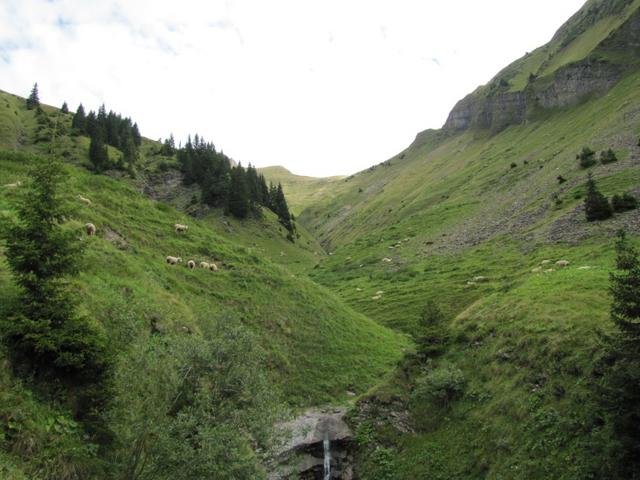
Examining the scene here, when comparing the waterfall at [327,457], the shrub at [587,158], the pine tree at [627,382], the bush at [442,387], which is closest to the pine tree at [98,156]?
the waterfall at [327,457]

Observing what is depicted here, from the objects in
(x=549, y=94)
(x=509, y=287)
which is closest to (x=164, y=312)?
(x=509, y=287)

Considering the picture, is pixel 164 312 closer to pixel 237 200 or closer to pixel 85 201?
pixel 85 201

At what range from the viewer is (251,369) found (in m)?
16.5

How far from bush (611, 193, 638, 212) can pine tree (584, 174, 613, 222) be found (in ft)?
2.05

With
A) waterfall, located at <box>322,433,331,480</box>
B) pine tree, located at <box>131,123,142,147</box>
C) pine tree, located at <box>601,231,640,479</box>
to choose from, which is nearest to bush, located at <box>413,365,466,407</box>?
waterfall, located at <box>322,433,331,480</box>

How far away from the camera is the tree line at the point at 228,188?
301 ft

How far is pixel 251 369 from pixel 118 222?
24988 millimetres

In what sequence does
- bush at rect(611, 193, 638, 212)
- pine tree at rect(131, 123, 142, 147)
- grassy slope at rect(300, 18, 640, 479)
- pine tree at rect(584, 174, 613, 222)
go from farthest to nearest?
pine tree at rect(131, 123, 142, 147), pine tree at rect(584, 174, 613, 222), bush at rect(611, 193, 638, 212), grassy slope at rect(300, 18, 640, 479)

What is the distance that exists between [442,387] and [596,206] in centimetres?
3143

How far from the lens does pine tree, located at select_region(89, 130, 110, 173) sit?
96.8 metres

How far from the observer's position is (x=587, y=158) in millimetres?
62875

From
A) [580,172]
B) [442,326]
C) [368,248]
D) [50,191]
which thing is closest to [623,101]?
[580,172]

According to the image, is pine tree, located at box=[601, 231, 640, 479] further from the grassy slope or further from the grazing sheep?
the grazing sheep

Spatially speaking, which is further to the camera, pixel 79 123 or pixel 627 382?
pixel 79 123
